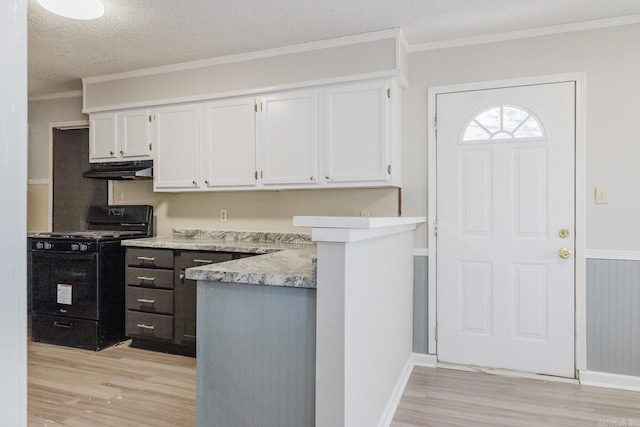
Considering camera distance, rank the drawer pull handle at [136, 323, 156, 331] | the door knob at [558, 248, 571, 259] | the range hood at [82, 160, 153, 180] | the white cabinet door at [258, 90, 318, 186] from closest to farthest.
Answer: the door knob at [558, 248, 571, 259] → the white cabinet door at [258, 90, 318, 186] → the drawer pull handle at [136, 323, 156, 331] → the range hood at [82, 160, 153, 180]

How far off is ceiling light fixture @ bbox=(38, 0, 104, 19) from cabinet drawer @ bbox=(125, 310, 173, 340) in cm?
220

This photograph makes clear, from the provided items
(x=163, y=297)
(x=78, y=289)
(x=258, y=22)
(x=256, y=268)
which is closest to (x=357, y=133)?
(x=258, y=22)

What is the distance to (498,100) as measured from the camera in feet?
9.55

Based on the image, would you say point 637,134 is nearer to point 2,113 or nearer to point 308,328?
point 308,328

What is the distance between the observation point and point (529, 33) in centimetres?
284

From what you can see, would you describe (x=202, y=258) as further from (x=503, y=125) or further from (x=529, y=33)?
(x=529, y=33)

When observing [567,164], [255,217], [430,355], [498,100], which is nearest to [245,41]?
[255,217]

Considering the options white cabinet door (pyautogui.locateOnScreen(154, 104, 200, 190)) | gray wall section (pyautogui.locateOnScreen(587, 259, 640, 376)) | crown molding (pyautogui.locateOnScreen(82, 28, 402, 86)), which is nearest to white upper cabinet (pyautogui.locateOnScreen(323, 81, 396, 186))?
crown molding (pyautogui.locateOnScreen(82, 28, 402, 86))

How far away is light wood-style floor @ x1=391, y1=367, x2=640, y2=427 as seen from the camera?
2.20 meters

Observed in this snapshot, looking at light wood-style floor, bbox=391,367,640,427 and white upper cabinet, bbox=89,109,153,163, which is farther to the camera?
white upper cabinet, bbox=89,109,153,163

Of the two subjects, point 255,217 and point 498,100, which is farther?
point 255,217

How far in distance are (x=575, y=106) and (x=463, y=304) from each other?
158cm

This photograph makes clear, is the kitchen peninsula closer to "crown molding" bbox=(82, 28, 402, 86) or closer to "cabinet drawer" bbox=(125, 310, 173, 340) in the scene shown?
"cabinet drawer" bbox=(125, 310, 173, 340)

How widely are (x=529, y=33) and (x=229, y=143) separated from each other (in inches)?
95.1
